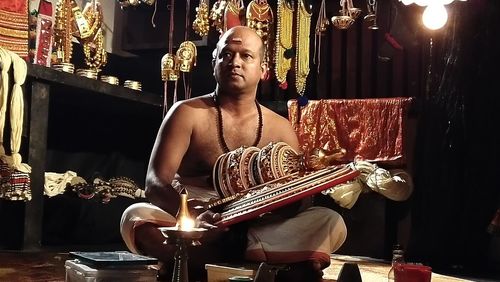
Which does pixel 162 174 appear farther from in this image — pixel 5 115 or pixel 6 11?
pixel 6 11

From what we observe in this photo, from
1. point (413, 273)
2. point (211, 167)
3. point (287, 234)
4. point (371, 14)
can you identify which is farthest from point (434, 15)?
point (413, 273)

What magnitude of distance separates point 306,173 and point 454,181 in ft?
6.28

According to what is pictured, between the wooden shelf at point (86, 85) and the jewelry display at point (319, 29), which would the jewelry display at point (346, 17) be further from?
the wooden shelf at point (86, 85)

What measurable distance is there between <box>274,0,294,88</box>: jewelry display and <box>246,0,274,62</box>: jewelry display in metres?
0.08

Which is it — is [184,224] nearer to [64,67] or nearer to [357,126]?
[64,67]

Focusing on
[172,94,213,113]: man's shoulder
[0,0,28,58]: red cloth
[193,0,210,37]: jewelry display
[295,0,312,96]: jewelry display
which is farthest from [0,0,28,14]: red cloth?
[295,0,312,96]: jewelry display

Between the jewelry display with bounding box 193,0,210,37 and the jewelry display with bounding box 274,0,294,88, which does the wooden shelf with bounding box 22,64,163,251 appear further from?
the jewelry display with bounding box 274,0,294,88

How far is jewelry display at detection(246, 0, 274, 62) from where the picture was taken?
414 cm

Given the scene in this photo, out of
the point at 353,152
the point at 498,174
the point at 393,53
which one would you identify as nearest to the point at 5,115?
the point at 353,152

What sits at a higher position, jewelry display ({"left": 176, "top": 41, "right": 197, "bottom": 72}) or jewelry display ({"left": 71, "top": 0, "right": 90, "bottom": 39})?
jewelry display ({"left": 71, "top": 0, "right": 90, "bottom": 39})

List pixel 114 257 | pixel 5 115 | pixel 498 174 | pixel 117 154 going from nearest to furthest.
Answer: pixel 114 257
pixel 5 115
pixel 498 174
pixel 117 154

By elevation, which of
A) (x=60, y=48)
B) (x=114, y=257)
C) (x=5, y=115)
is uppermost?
(x=60, y=48)

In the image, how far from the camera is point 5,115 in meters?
3.36

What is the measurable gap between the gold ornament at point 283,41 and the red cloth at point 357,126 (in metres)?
0.34
